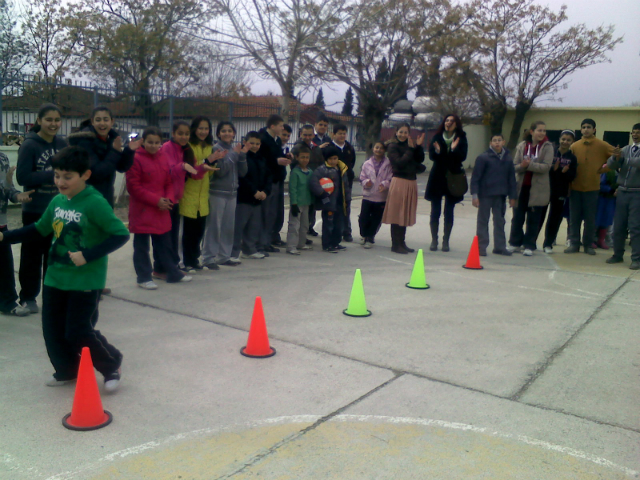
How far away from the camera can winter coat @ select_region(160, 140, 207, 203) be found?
6.72 m

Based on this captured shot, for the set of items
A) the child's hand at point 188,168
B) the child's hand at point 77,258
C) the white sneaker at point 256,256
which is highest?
the child's hand at point 188,168

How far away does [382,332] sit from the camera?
5.41 m

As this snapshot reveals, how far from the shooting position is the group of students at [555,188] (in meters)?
8.74

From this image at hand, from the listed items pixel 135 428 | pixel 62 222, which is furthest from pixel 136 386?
pixel 62 222

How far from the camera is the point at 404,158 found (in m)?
8.98

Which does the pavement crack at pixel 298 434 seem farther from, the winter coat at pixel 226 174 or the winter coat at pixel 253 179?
the winter coat at pixel 253 179

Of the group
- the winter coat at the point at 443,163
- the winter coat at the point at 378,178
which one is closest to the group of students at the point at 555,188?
the winter coat at the point at 443,163

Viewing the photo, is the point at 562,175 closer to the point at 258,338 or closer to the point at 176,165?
the point at 176,165

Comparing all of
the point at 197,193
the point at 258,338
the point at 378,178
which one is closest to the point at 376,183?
the point at 378,178

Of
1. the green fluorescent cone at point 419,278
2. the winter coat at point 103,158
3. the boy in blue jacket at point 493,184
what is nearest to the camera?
the winter coat at point 103,158

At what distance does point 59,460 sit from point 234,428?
0.95 meters

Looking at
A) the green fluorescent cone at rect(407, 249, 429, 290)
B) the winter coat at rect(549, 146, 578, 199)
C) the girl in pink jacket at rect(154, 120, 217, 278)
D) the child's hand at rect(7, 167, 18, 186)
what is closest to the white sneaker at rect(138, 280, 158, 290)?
the girl in pink jacket at rect(154, 120, 217, 278)

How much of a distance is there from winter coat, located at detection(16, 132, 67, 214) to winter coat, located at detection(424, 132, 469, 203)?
5.48 meters

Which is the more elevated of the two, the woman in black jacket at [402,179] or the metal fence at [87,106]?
the metal fence at [87,106]
